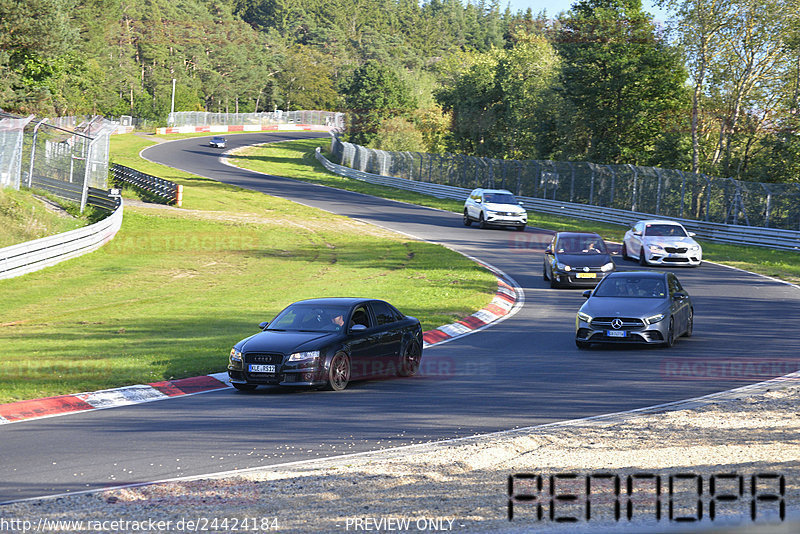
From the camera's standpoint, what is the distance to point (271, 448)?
9.55 meters

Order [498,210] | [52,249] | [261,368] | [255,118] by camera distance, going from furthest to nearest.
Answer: [255,118] < [498,210] < [52,249] < [261,368]

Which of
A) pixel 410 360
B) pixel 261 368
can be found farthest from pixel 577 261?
pixel 261 368

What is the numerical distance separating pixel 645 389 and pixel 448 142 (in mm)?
69270

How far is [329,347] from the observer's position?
13.5m

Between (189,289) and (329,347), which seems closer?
(329,347)

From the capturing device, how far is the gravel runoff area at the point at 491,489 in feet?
21.8

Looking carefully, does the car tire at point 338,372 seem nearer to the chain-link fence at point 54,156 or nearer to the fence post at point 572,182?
the chain-link fence at point 54,156

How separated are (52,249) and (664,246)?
2069cm

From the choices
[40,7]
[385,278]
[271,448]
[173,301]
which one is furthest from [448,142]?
[271,448]

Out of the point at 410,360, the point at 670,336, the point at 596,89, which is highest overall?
the point at 596,89

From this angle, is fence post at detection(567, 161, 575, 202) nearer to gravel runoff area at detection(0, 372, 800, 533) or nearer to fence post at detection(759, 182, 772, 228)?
fence post at detection(759, 182, 772, 228)

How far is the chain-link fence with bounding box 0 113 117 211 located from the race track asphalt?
72.9 ft

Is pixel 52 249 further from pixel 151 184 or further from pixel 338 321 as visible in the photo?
pixel 151 184

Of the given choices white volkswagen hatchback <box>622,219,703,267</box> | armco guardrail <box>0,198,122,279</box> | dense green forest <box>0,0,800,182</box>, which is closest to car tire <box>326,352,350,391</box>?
armco guardrail <box>0,198,122,279</box>
